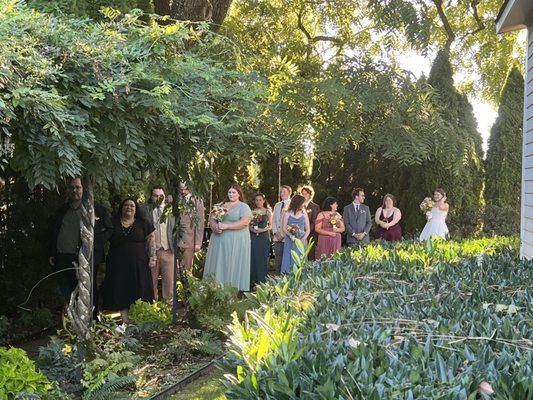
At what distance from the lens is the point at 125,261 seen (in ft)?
30.2

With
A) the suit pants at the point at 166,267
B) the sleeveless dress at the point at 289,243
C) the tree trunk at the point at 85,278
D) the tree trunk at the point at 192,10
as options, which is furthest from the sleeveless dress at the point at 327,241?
the tree trunk at the point at 85,278

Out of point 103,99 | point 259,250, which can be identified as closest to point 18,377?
point 103,99

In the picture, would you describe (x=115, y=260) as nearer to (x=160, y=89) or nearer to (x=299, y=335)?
(x=160, y=89)

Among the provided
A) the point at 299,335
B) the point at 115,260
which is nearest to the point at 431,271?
the point at 299,335

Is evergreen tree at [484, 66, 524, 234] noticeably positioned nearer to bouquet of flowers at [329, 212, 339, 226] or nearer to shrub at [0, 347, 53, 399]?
bouquet of flowers at [329, 212, 339, 226]

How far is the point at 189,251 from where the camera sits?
1244 cm

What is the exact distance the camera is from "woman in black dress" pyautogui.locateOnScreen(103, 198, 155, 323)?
362 inches

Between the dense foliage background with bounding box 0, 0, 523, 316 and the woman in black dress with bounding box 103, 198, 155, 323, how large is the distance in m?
0.96

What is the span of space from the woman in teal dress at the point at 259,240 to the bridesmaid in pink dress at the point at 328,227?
969mm

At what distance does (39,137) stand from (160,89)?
1.06 meters

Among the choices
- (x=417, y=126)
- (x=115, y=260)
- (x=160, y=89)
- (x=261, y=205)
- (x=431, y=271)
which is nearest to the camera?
(x=431, y=271)

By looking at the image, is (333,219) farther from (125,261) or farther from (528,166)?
(125,261)

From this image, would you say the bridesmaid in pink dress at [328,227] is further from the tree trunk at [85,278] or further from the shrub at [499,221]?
Answer: the tree trunk at [85,278]

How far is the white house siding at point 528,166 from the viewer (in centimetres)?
898
